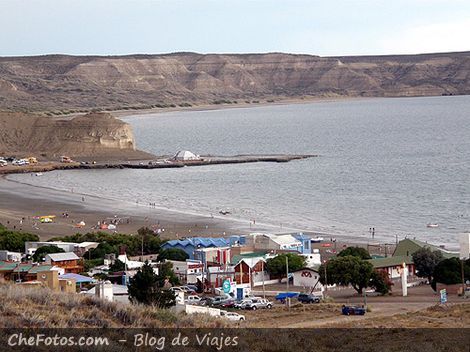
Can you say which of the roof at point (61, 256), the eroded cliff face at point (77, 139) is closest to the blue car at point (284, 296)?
the roof at point (61, 256)

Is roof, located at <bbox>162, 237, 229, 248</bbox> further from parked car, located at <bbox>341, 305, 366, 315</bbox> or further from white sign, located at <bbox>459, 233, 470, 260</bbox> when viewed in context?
parked car, located at <bbox>341, 305, 366, 315</bbox>

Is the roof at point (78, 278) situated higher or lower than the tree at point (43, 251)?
higher

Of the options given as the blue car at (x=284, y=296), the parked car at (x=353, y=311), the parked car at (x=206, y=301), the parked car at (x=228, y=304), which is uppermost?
the parked car at (x=353, y=311)

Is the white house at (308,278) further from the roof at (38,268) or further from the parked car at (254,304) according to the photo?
the roof at (38,268)

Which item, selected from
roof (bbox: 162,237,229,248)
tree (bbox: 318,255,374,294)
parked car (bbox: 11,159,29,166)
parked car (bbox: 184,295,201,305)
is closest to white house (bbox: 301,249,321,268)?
tree (bbox: 318,255,374,294)

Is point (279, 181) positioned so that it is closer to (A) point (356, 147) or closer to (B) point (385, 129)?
(A) point (356, 147)

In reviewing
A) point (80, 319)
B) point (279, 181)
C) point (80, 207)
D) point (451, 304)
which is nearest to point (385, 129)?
point (279, 181)

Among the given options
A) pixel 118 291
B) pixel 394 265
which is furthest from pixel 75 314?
pixel 394 265
